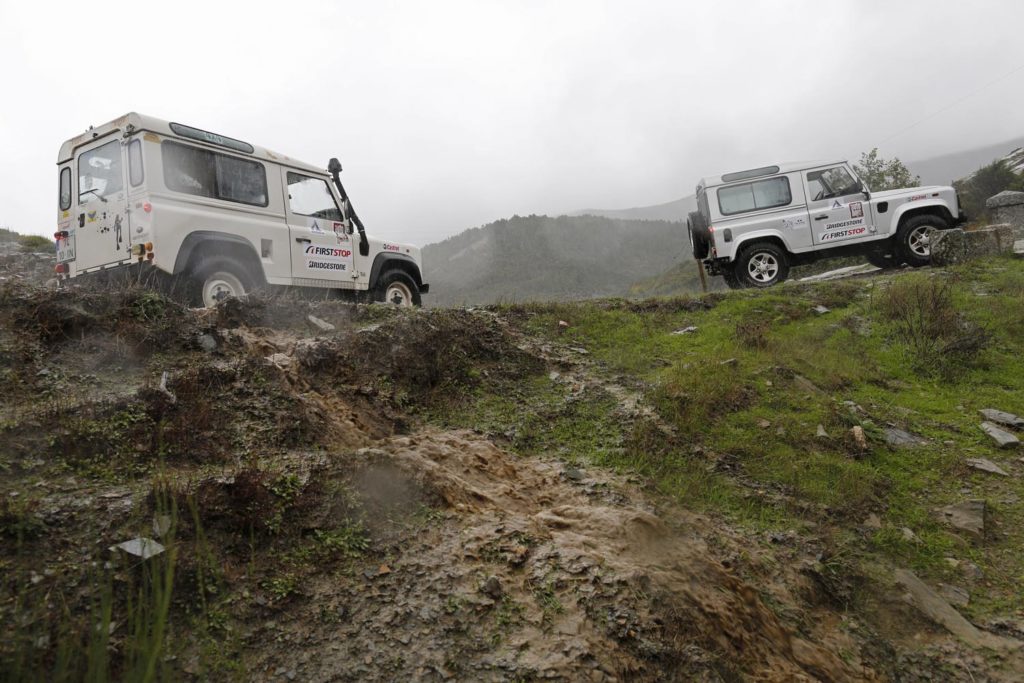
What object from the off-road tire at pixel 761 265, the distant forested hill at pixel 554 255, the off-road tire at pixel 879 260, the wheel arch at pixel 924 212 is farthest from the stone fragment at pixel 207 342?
the distant forested hill at pixel 554 255

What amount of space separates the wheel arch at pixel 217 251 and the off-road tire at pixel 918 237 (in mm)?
11003

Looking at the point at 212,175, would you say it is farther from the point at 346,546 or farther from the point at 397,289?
the point at 346,546

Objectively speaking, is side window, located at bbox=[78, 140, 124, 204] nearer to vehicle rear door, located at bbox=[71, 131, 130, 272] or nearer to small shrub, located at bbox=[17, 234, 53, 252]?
vehicle rear door, located at bbox=[71, 131, 130, 272]

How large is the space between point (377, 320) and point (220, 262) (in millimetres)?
2048

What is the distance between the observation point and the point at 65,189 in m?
7.41

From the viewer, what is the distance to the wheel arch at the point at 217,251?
22.0 feet

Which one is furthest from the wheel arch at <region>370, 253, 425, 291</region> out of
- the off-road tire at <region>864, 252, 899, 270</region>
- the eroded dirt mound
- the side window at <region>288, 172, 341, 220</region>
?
the off-road tire at <region>864, 252, 899, 270</region>

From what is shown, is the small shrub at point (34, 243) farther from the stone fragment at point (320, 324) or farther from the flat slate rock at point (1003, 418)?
the flat slate rock at point (1003, 418)

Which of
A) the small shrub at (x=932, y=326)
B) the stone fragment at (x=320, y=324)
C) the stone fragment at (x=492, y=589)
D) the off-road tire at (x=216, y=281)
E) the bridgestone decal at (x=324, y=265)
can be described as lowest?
the stone fragment at (x=492, y=589)

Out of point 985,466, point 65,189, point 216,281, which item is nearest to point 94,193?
point 65,189

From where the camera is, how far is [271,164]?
26.0 ft

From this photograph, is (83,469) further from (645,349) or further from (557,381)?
(645,349)

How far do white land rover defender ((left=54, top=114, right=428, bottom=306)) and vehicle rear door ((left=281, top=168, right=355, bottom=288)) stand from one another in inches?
0.6

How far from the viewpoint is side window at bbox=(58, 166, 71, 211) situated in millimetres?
7355
